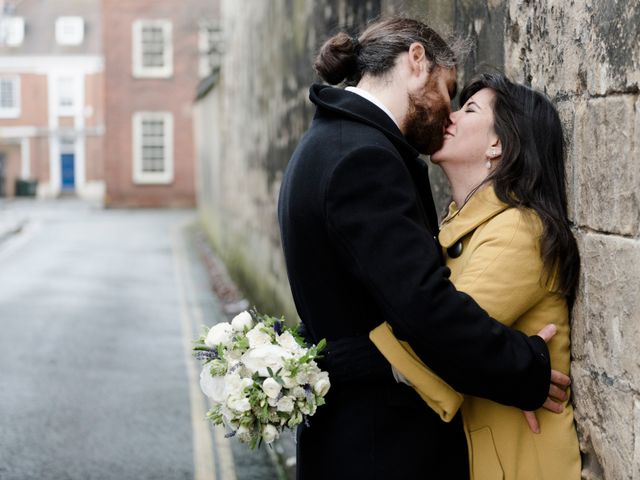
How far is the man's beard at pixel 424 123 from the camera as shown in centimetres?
265

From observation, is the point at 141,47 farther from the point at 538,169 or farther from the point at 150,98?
the point at 538,169

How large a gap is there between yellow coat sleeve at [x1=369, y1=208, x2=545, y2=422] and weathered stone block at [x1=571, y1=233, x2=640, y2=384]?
164 millimetres

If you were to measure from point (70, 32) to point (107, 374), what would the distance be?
4859 cm

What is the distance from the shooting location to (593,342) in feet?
8.43

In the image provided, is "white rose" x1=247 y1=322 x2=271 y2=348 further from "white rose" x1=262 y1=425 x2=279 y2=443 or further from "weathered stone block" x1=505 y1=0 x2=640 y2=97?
"weathered stone block" x1=505 y1=0 x2=640 y2=97

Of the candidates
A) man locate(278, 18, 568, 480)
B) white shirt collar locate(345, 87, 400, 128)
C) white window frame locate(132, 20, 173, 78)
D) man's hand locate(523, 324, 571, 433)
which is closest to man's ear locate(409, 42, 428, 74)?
man locate(278, 18, 568, 480)

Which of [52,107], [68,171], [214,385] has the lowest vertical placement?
[68,171]

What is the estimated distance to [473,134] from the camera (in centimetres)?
278

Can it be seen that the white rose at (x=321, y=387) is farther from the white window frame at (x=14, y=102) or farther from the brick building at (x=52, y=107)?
the white window frame at (x=14, y=102)

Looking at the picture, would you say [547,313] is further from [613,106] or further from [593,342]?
[613,106]

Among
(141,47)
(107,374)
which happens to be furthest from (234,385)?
(141,47)

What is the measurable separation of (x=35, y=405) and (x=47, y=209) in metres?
33.2

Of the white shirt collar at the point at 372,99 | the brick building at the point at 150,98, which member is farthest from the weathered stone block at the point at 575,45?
the brick building at the point at 150,98

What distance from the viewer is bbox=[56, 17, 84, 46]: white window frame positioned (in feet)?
175
